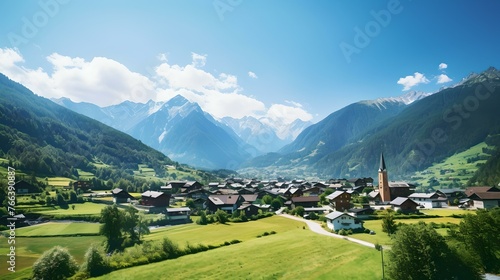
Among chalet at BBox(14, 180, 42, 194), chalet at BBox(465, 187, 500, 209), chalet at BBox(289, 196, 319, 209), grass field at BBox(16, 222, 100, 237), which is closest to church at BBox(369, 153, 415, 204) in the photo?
chalet at BBox(465, 187, 500, 209)

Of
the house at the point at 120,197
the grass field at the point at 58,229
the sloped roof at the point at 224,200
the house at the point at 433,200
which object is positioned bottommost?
the house at the point at 433,200

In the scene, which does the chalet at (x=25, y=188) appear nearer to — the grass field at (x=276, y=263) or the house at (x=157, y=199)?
the house at (x=157, y=199)

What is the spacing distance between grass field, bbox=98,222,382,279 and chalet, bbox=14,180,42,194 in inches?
3397

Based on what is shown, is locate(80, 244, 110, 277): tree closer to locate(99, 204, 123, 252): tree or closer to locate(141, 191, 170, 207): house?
locate(99, 204, 123, 252): tree

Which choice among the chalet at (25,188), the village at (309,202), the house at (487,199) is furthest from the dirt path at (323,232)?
the chalet at (25,188)

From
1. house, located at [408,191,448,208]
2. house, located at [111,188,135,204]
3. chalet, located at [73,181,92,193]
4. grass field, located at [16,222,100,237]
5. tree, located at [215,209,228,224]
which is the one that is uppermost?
chalet, located at [73,181,92,193]

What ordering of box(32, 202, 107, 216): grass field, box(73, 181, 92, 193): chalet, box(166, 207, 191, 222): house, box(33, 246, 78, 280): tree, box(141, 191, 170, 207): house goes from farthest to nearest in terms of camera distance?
box(73, 181, 92, 193): chalet → box(141, 191, 170, 207): house → box(32, 202, 107, 216): grass field → box(166, 207, 191, 222): house → box(33, 246, 78, 280): tree

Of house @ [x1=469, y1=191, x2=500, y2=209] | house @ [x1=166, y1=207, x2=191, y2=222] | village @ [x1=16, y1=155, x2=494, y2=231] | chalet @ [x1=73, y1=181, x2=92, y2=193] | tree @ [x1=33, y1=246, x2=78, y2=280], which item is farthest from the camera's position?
chalet @ [x1=73, y1=181, x2=92, y2=193]

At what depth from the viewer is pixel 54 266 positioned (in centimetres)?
4147

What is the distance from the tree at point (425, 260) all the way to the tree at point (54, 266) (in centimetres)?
4451

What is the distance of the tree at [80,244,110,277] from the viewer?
1692 inches

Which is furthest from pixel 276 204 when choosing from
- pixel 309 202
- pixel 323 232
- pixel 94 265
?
pixel 94 265

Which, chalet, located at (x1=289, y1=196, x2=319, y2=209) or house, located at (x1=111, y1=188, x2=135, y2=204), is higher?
house, located at (x1=111, y1=188, x2=135, y2=204)

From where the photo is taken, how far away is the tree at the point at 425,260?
36.6 metres
